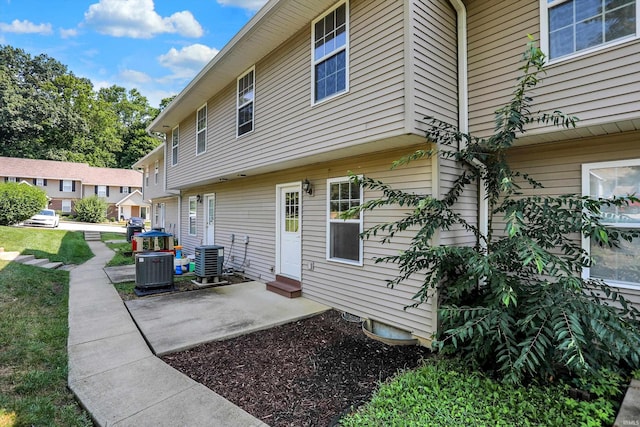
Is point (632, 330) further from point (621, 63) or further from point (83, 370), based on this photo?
point (83, 370)

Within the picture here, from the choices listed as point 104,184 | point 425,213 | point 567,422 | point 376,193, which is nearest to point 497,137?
point 425,213

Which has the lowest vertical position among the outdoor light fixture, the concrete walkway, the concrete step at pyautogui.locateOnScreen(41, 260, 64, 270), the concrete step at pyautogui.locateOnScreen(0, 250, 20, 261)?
the concrete walkway

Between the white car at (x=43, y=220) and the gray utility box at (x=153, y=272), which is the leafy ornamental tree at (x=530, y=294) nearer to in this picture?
the gray utility box at (x=153, y=272)

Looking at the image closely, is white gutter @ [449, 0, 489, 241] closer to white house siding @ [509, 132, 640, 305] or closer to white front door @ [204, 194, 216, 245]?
white house siding @ [509, 132, 640, 305]

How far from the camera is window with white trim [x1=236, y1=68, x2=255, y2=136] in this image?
705 centimetres

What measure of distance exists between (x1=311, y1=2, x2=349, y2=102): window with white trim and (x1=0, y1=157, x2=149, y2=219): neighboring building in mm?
31209

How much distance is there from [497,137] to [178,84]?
4901 centimetres

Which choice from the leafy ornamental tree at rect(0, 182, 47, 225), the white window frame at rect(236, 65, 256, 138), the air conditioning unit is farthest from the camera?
the leafy ornamental tree at rect(0, 182, 47, 225)

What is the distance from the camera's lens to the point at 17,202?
17.1 meters

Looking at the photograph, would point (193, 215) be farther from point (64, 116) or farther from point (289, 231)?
point (64, 116)

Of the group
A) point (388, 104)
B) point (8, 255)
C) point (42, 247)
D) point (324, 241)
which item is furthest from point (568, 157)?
point (42, 247)

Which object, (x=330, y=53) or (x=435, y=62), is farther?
(x=330, y=53)

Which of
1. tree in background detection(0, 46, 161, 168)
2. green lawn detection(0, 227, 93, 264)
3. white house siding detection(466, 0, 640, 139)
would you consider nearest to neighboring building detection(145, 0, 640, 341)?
white house siding detection(466, 0, 640, 139)

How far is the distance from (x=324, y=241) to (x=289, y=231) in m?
1.35
